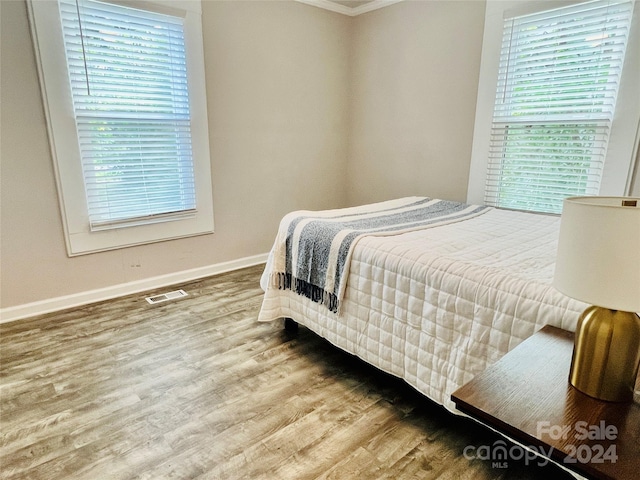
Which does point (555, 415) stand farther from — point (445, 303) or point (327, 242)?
point (327, 242)

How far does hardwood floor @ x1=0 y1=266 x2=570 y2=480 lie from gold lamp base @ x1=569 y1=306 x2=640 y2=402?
751 mm

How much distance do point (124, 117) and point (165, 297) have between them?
1.40 meters

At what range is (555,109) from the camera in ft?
8.74

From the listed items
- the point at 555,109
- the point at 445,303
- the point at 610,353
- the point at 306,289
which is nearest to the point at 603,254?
the point at 610,353

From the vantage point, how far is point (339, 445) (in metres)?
1.55

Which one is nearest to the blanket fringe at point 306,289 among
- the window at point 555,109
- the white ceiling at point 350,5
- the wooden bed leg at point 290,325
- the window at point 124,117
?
the wooden bed leg at point 290,325

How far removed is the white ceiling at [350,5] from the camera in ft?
12.0

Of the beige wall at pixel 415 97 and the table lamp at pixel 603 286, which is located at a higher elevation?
the beige wall at pixel 415 97

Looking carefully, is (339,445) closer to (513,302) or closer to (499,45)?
(513,302)

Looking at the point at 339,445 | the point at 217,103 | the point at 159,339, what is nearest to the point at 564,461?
the point at 339,445

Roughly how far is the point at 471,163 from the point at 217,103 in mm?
2261

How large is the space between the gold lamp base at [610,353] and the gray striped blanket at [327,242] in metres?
1.13

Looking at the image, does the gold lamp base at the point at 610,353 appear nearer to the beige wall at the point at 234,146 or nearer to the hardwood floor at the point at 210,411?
the hardwood floor at the point at 210,411

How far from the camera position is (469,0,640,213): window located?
243 centimetres
